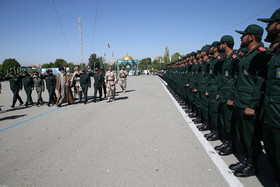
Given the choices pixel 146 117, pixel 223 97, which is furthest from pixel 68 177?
pixel 146 117

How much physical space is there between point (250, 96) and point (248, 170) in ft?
3.59

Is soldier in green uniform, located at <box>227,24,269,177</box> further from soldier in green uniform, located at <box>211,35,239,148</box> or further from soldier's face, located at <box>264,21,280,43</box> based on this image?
soldier in green uniform, located at <box>211,35,239,148</box>

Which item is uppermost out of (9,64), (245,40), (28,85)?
(9,64)

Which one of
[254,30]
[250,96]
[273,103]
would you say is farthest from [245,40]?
[273,103]

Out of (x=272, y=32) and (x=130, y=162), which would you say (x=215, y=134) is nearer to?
(x=130, y=162)

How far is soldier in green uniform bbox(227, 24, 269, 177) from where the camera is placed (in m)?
2.73

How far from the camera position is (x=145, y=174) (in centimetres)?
309

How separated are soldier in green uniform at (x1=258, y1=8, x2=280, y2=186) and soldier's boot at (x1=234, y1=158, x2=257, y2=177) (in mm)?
495

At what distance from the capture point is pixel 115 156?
3797 mm

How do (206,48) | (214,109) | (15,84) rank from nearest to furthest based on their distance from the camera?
(214,109)
(206,48)
(15,84)

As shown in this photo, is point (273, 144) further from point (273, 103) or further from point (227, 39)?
point (227, 39)

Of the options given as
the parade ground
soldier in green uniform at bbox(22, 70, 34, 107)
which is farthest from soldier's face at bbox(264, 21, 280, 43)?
soldier in green uniform at bbox(22, 70, 34, 107)

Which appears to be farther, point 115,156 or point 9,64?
point 9,64

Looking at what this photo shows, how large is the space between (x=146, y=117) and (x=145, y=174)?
3.92 meters
